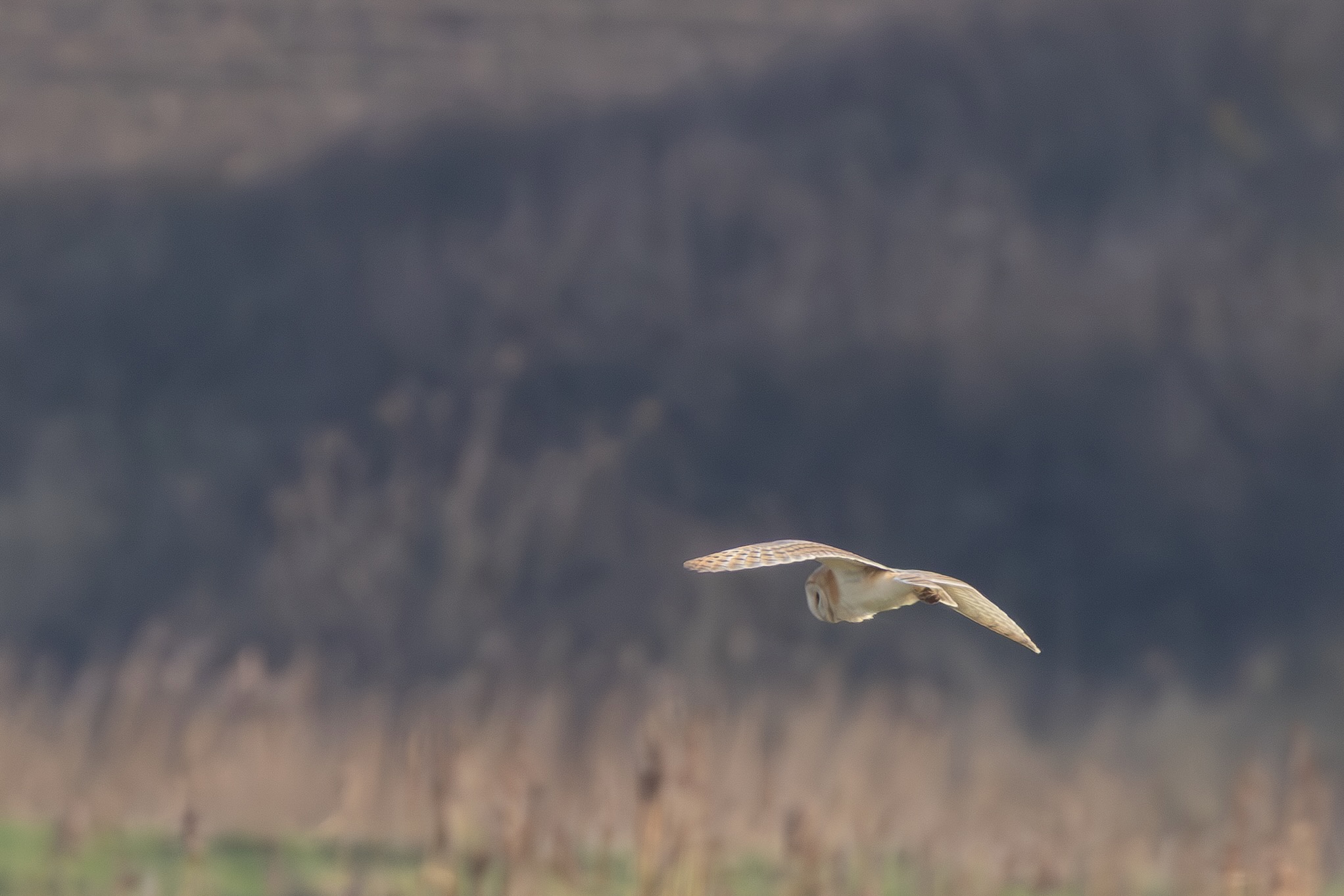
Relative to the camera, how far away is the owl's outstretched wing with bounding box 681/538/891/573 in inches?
315

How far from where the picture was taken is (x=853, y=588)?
27.3 feet

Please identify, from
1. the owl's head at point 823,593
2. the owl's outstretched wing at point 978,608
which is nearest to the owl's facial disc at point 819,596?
the owl's head at point 823,593

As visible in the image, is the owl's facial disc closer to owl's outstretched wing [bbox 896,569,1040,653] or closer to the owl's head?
the owl's head

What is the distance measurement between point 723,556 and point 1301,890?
1010cm

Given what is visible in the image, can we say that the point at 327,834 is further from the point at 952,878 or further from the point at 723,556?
the point at 723,556

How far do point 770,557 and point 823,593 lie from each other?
A: 1.19ft

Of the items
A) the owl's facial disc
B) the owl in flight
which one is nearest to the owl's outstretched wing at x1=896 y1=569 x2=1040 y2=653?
the owl in flight

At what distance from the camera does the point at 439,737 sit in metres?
19.3

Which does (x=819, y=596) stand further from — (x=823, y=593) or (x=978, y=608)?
(x=978, y=608)

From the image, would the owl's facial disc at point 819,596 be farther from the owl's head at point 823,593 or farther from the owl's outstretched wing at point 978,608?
the owl's outstretched wing at point 978,608

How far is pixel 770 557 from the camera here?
828 cm

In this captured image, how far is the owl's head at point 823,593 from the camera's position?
8.43 m

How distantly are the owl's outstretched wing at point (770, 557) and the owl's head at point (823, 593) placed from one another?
8 centimetres

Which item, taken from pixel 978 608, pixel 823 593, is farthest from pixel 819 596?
pixel 978 608
